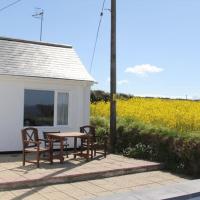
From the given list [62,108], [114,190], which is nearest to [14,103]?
[62,108]

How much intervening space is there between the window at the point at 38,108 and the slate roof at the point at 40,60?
0.68 meters

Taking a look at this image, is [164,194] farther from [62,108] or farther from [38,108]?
[62,108]

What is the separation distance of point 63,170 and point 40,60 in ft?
17.5

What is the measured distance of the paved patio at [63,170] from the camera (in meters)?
9.14

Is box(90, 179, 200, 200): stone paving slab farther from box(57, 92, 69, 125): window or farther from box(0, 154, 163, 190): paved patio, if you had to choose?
box(57, 92, 69, 125): window

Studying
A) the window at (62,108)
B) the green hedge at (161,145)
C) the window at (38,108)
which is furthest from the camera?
the window at (62,108)

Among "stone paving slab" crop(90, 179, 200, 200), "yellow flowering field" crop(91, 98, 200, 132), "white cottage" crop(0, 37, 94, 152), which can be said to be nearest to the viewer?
"stone paving slab" crop(90, 179, 200, 200)

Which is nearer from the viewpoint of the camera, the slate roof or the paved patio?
the paved patio

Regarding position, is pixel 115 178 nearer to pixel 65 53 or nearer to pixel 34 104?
pixel 34 104

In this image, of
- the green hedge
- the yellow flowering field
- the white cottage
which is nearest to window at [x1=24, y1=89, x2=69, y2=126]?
the white cottage

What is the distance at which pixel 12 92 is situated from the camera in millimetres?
13102

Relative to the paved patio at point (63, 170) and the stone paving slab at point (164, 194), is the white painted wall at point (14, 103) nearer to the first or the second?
the paved patio at point (63, 170)

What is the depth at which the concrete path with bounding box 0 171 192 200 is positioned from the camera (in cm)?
791

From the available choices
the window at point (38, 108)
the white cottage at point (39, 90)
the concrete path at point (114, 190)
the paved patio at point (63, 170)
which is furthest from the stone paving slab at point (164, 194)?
the window at point (38, 108)
